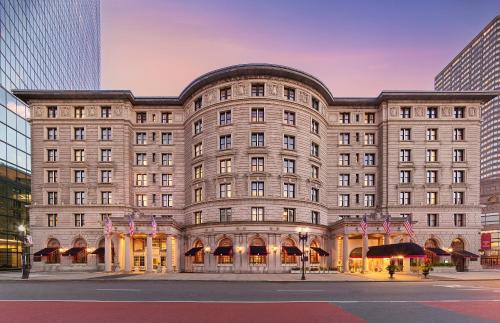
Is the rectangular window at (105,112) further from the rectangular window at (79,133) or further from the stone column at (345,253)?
the stone column at (345,253)

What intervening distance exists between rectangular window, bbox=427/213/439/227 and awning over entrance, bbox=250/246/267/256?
2628 centimetres

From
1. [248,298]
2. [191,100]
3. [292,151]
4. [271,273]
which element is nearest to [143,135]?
[191,100]

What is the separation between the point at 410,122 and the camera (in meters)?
47.4

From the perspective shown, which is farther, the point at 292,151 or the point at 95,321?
the point at 292,151

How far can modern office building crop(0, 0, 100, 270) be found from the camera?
140 feet

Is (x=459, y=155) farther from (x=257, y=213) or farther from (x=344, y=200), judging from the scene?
(x=257, y=213)

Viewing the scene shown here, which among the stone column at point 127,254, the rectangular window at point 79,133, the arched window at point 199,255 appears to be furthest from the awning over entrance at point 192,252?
the rectangular window at point 79,133

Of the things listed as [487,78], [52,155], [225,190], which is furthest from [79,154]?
[487,78]

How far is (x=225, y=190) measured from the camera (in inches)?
1626

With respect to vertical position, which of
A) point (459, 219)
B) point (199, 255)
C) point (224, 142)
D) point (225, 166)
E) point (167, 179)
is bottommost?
point (199, 255)

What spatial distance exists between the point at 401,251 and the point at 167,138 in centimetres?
3534

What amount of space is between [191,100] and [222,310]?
37.1 m

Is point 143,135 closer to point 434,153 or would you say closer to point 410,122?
point 410,122

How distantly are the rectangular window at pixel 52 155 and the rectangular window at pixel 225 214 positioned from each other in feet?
87.1
